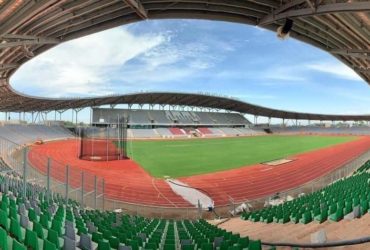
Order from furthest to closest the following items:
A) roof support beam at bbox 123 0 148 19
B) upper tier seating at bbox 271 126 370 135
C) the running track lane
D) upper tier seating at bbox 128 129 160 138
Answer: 1. upper tier seating at bbox 271 126 370 135
2. upper tier seating at bbox 128 129 160 138
3. the running track lane
4. roof support beam at bbox 123 0 148 19

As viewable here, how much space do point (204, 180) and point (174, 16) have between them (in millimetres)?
13587

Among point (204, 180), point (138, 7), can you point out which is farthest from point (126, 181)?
point (138, 7)

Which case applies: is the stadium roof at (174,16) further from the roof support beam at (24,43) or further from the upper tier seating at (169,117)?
the upper tier seating at (169,117)

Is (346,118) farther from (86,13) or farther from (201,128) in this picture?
(86,13)

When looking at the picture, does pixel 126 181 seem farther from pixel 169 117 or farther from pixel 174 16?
pixel 169 117

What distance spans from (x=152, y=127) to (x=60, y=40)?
61806mm

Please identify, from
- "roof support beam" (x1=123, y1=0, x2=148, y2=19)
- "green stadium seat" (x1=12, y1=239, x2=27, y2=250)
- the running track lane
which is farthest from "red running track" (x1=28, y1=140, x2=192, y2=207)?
"green stadium seat" (x1=12, y1=239, x2=27, y2=250)

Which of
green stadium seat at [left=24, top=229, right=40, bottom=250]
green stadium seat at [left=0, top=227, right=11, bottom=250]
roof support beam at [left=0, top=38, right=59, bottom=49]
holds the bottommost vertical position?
green stadium seat at [left=24, top=229, right=40, bottom=250]

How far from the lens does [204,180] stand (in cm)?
2583

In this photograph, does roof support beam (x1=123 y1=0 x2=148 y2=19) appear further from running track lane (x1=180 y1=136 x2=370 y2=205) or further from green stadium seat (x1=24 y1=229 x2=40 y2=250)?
running track lane (x1=180 y1=136 x2=370 y2=205)

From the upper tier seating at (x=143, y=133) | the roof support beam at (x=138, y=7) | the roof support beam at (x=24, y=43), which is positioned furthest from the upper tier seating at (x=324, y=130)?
the roof support beam at (x=24, y=43)

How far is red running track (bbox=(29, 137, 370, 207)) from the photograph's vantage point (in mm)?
20969

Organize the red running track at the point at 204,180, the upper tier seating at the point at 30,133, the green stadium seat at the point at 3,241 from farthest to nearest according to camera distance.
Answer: the upper tier seating at the point at 30,133 → the red running track at the point at 204,180 → the green stadium seat at the point at 3,241

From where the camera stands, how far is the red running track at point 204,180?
20969mm
